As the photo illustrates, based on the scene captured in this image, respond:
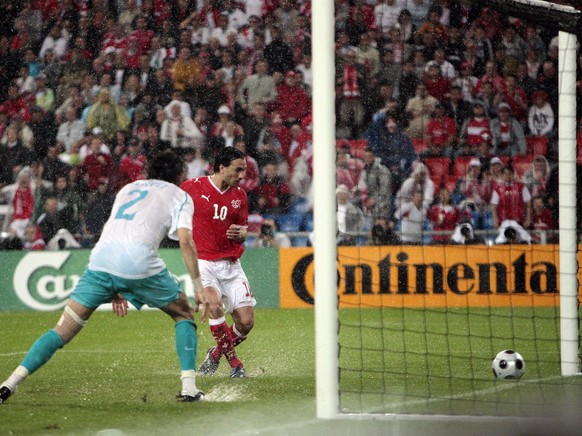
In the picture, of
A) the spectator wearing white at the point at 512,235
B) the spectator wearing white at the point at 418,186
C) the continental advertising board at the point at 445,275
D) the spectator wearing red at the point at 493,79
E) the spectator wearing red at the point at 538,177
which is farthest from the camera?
the spectator wearing red at the point at 493,79

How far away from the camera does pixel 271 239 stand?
16.4 meters

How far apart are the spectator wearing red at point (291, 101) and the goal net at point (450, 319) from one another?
3376 mm

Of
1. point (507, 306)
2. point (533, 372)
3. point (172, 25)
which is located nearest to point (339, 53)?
point (172, 25)

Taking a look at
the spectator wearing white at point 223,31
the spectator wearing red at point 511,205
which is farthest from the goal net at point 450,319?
the spectator wearing white at point 223,31

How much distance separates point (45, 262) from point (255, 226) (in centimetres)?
322

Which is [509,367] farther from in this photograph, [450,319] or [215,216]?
[450,319]

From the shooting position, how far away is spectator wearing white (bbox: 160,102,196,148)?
18.1m

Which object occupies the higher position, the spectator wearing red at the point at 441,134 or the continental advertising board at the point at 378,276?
the spectator wearing red at the point at 441,134

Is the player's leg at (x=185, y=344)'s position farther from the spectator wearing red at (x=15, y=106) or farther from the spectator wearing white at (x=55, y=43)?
the spectator wearing white at (x=55, y=43)

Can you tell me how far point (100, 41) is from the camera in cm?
1981

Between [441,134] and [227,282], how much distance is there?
7.94 meters

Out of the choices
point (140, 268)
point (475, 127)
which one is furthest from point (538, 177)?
point (140, 268)

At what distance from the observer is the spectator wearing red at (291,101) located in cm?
1819

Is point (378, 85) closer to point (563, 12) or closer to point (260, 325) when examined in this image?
point (260, 325)
